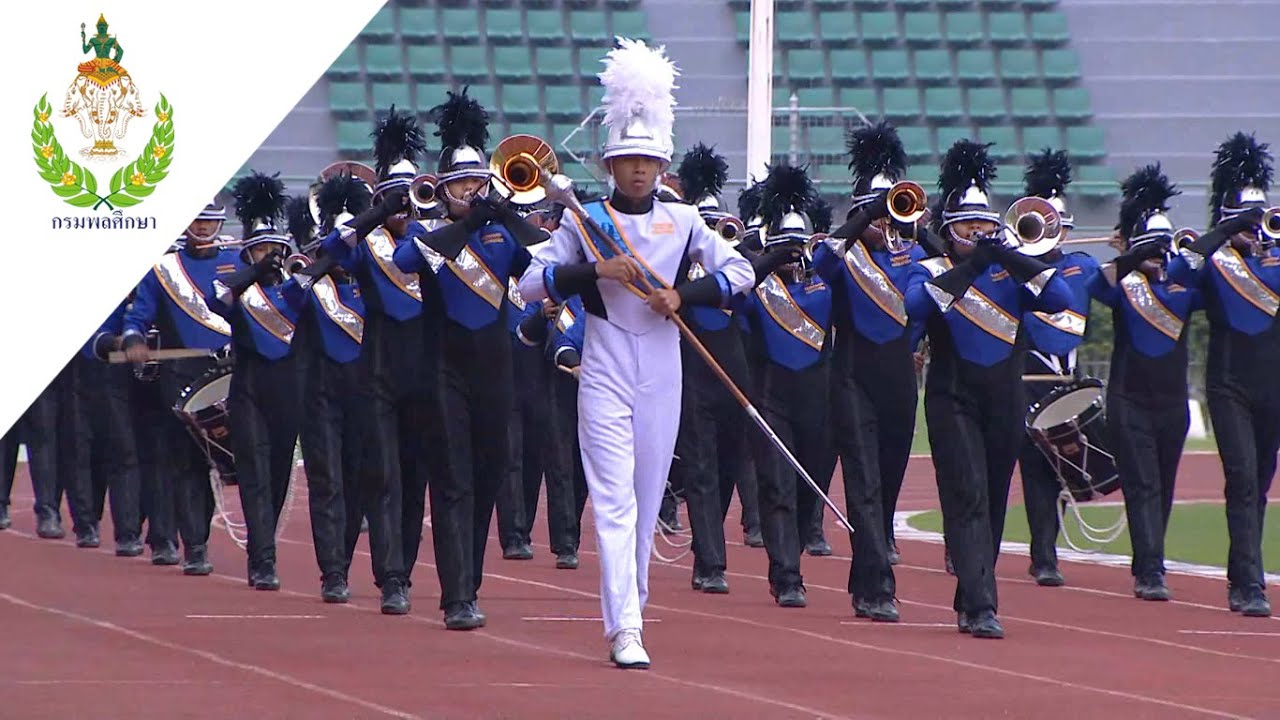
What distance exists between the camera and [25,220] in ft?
22.8

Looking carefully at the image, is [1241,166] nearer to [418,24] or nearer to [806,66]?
[806,66]

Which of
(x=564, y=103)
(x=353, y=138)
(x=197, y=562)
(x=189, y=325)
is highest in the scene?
(x=564, y=103)

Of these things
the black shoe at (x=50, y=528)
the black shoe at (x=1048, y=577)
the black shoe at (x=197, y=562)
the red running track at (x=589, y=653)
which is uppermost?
the black shoe at (x=50, y=528)

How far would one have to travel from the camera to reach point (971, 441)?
35.3ft

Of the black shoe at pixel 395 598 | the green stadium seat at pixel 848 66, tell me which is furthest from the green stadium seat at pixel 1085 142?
the black shoe at pixel 395 598

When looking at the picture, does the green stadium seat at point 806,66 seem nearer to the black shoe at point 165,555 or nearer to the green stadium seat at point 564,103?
the green stadium seat at point 564,103

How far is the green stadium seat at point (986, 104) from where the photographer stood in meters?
45.8

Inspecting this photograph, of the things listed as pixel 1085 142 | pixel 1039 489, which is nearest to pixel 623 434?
pixel 1039 489

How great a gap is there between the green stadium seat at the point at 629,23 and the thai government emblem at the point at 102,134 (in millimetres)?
37066

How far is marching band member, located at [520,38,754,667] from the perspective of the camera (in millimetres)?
9172

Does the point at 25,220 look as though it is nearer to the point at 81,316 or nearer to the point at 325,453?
the point at 81,316

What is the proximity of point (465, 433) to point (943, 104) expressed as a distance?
36.3 m

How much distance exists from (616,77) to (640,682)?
2.29 m

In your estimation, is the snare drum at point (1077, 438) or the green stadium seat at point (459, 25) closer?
the snare drum at point (1077, 438)
